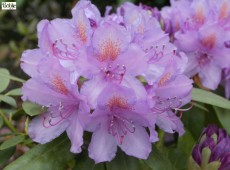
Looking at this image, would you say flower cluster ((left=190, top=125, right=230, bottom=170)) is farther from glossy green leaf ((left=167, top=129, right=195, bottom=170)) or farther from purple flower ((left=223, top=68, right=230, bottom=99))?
purple flower ((left=223, top=68, right=230, bottom=99))

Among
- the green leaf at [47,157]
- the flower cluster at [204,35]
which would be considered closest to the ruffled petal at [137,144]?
the green leaf at [47,157]

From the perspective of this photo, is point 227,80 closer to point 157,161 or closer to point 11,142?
point 157,161

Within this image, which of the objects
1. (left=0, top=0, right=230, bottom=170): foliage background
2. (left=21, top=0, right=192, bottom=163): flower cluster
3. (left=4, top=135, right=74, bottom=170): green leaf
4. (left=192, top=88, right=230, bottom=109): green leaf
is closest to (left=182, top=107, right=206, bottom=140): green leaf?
(left=0, top=0, right=230, bottom=170): foliage background

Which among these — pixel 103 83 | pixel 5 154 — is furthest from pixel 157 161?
pixel 5 154

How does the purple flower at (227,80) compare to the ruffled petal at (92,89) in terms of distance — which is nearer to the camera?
the ruffled petal at (92,89)

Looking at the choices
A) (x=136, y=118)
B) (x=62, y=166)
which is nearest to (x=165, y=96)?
(x=136, y=118)

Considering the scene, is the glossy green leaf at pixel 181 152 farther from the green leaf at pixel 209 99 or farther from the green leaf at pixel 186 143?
the green leaf at pixel 209 99
